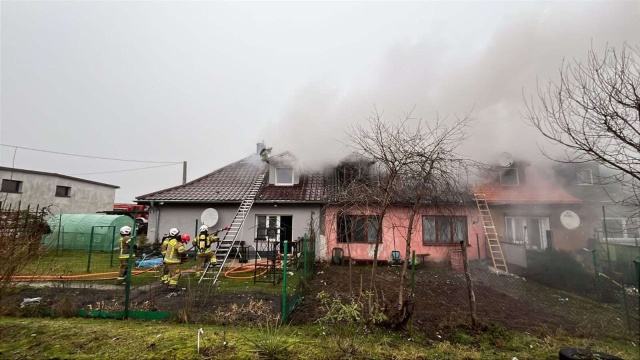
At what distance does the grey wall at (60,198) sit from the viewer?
62.6ft

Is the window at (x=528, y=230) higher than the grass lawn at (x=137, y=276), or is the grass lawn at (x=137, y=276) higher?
the window at (x=528, y=230)

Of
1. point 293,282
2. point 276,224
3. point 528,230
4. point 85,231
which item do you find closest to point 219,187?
point 276,224

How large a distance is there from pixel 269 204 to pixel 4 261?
9082mm

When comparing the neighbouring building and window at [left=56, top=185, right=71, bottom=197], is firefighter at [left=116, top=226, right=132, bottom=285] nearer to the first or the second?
the neighbouring building

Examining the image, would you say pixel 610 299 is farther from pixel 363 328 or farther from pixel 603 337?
pixel 363 328

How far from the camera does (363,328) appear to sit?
473 centimetres

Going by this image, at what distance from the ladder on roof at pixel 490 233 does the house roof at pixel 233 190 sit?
6.78 m

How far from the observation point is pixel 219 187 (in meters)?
14.1

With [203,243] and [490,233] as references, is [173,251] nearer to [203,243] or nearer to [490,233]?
[203,243]

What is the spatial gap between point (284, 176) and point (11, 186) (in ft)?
60.6

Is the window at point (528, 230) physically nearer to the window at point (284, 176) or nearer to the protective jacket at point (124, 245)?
the window at point (284, 176)

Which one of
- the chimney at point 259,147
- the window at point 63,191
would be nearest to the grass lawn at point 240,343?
the chimney at point 259,147

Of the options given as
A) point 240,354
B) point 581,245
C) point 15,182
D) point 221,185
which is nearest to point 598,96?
point 240,354

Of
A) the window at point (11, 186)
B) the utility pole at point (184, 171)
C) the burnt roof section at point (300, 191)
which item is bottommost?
the burnt roof section at point (300, 191)
